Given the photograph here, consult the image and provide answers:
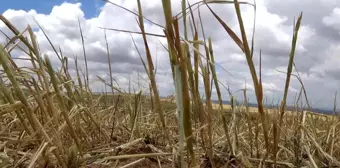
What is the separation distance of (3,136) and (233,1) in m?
1.17

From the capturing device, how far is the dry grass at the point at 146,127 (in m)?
1.08

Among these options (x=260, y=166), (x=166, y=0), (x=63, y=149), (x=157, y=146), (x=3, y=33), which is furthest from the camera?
(x=157, y=146)

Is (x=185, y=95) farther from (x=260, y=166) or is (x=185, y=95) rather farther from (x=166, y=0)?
(x=260, y=166)

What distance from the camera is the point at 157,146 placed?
6.00 feet

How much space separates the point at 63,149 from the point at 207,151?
1.75 feet

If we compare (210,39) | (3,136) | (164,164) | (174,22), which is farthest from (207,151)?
(3,136)

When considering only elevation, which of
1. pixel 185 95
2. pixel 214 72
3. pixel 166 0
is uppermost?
pixel 166 0

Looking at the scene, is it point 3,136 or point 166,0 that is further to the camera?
point 3,136

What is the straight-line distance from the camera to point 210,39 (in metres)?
1.36

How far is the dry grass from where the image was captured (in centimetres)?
108

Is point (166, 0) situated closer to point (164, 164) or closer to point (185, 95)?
point (185, 95)

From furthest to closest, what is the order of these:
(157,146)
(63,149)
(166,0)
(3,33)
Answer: (157,146) < (3,33) < (63,149) < (166,0)

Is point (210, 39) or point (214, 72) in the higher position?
point (210, 39)

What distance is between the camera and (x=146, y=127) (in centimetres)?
201
